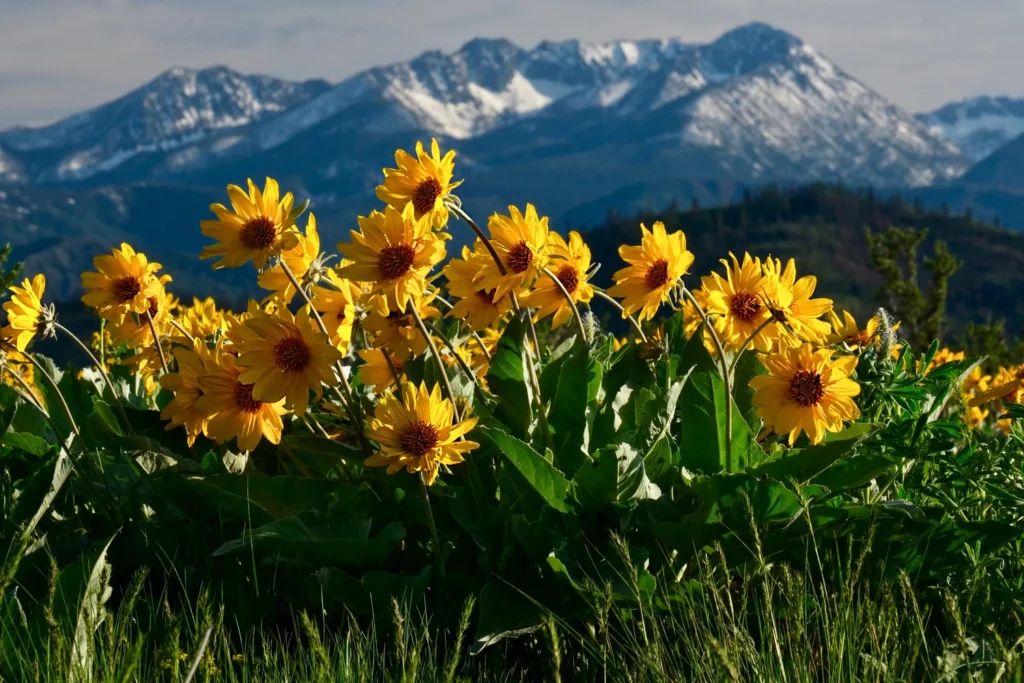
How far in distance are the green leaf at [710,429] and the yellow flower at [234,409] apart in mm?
1134

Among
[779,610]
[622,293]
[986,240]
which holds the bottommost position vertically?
[986,240]

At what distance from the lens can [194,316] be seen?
19.4 ft

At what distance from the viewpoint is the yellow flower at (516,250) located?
272cm

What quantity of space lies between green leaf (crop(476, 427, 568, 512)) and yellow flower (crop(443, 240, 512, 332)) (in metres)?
0.42

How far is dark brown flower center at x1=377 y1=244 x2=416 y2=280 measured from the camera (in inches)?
103

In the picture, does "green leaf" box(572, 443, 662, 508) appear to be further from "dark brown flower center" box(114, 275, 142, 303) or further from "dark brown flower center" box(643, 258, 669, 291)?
"dark brown flower center" box(114, 275, 142, 303)

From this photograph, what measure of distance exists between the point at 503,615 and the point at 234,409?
91 cm

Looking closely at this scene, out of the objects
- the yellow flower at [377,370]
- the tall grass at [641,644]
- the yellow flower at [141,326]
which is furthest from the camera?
the yellow flower at [141,326]

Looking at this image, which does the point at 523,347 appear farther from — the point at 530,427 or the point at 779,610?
the point at 779,610

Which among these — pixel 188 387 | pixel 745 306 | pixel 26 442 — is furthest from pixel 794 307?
pixel 26 442

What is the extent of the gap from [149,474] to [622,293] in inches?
59.8

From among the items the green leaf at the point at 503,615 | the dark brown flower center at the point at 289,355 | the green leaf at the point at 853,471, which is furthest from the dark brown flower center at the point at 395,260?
the green leaf at the point at 853,471

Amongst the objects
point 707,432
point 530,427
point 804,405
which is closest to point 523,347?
point 530,427

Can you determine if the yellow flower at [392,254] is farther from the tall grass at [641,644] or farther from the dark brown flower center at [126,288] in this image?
the dark brown flower center at [126,288]
